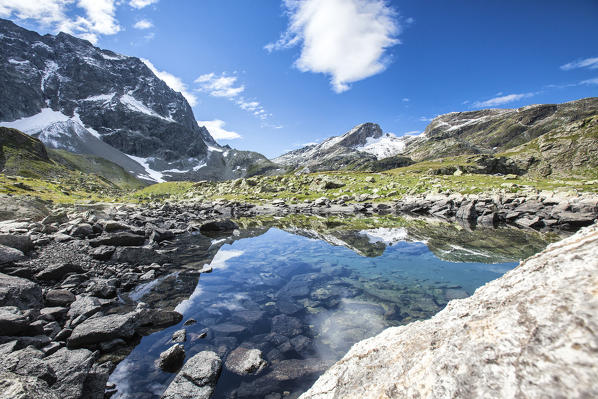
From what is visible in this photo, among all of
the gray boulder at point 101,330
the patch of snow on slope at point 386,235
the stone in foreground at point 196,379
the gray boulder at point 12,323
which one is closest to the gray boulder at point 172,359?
the stone in foreground at point 196,379

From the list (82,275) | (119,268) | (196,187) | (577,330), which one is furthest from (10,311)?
(196,187)

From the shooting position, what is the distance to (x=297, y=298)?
1227cm

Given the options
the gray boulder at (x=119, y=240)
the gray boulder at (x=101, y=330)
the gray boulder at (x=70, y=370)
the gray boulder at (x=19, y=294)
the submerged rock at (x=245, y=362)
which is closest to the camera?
the gray boulder at (x=70, y=370)

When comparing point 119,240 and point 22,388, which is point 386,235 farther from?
point 22,388

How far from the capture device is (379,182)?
60.7 metres

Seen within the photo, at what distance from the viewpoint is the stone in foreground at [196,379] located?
21.8ft

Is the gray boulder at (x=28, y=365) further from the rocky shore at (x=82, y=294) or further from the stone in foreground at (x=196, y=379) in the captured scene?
the stone in foreground at (x=196, y=379)

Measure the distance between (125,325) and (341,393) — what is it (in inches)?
344

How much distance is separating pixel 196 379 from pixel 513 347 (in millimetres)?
7474

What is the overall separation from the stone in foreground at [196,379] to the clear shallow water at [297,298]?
0.30m

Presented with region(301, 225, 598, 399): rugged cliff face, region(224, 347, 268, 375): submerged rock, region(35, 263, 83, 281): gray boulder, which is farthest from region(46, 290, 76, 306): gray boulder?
region(301, 225, 598, 399): rugged cliff face

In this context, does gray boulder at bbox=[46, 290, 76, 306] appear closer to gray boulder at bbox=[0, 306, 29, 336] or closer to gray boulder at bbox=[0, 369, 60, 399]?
gray boulder at bbox=[0, 306, 29, 336]

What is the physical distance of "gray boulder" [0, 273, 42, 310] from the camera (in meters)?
9.41

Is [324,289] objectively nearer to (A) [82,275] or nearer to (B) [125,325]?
(B) [125,325]
